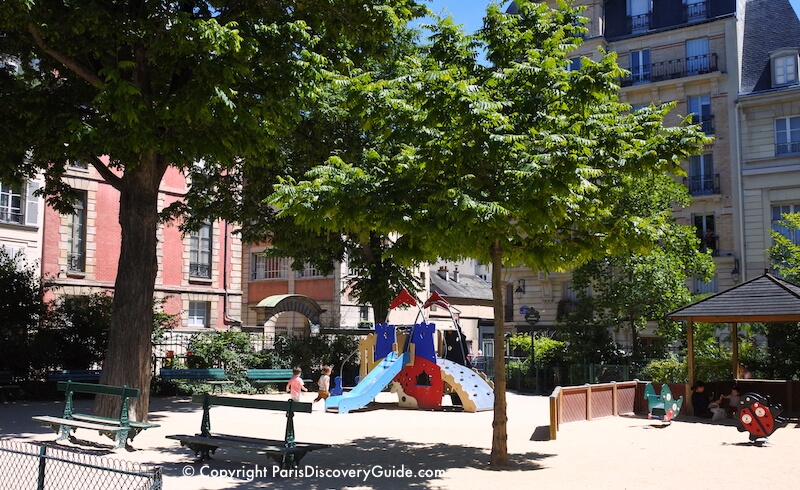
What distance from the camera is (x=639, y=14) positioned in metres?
Result: 38.3

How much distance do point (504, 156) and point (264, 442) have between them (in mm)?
5246

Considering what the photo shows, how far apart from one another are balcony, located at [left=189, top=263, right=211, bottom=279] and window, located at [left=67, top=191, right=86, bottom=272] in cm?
489

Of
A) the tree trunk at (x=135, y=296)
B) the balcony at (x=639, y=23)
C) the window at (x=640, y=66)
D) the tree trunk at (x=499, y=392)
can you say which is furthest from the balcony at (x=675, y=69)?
the tree trunk at (x=499, y=392)

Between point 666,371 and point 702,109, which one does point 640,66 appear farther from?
point 666,371

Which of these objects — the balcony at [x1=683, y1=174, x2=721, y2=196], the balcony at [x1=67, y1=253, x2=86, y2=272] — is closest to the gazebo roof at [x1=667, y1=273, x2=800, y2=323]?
the balcony at [x1=683, y1=174, x2=721, y2=196]

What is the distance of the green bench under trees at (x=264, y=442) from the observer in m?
10.7

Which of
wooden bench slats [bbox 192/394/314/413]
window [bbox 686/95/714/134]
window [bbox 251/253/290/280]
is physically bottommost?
wooden bench slats [bbox 192/394/314/413]

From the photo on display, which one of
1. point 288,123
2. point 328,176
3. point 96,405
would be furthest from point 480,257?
point 96,405

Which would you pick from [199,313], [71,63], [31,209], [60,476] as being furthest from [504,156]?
[199,313]

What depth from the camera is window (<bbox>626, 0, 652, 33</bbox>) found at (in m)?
38.0

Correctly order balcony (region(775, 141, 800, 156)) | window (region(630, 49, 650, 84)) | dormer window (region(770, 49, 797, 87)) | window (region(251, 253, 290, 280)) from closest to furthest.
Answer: balcony (region(775, 141, 800, 156))
dormer window (region(770, 49, 797, 87))
window (region(630, 49, 650, 84))
window (region(251, 253, 290, 280))

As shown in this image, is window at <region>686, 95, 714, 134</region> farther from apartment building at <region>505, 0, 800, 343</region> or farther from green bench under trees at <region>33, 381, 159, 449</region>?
green bench under trees at <region>33, 381, 159, 449</region>

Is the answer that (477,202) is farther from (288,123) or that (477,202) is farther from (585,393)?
(585,393)

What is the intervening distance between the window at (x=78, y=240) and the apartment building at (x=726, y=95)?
1890cm
